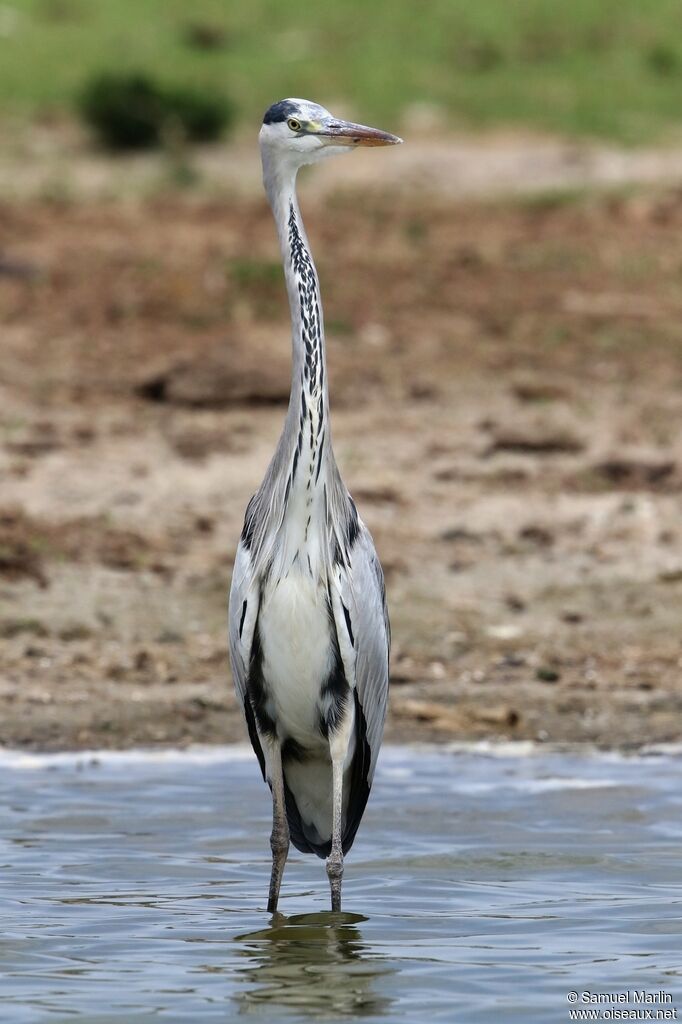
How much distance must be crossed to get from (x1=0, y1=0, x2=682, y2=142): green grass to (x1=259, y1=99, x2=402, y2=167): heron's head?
14.3 meters

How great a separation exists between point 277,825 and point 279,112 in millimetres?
2162

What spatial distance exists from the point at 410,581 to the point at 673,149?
36.5 feet

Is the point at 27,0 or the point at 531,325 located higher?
the point at 27,0

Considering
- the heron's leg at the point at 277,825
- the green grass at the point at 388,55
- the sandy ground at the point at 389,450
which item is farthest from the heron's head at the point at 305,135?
the green grass at the point at 388,55

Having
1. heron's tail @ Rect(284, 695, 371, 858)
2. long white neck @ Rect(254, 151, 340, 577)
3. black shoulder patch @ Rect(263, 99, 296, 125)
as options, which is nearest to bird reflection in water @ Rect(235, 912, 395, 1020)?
heron's tail @ Rect(284, 695, 371, 858)

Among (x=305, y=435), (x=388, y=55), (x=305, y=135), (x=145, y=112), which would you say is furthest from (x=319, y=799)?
(x=388, y=55)

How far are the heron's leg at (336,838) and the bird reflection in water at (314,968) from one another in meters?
0.12

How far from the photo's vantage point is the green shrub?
18.8m

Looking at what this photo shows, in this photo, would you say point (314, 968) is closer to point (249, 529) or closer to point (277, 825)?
point (277, 825)

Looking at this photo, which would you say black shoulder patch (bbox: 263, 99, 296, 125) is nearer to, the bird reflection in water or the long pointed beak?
the long pointed beak

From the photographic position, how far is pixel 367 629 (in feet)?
18.5

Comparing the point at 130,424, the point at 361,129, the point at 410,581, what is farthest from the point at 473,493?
the point at 361,129

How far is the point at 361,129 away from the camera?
5820 millimetres

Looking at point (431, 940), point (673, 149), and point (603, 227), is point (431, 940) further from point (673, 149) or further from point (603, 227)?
point (673, 149)
